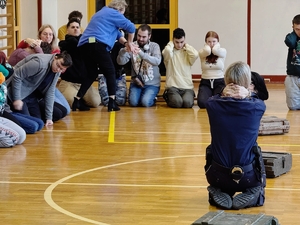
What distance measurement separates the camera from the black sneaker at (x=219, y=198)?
4734mm

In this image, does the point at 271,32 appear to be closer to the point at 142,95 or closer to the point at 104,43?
the point at 142,95

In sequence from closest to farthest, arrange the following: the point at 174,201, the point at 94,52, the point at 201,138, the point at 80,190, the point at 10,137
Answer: the point at 174,201 < the point at 80,190 < the point at 10,137 < the point at 201,138 < the point at 94,52

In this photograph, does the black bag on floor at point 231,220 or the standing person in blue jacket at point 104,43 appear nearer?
the black bag on floor at point 231,220

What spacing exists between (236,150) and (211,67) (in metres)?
5.38

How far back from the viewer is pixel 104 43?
31.5 feet

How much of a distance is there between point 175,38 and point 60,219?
5899mm

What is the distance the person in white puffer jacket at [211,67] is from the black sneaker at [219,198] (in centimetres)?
516

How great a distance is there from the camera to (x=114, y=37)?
32.1 feet

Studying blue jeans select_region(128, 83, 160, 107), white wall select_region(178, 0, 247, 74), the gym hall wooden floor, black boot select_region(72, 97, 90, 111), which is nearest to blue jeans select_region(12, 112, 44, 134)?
the gym hall wooden floor

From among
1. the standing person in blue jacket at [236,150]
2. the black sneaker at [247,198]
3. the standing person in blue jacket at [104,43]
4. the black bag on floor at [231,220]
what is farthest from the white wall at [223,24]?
the black bag on floor at [231,220]

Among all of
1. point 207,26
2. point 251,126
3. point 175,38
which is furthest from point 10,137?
point 207,26

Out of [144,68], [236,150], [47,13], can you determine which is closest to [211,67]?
[144,68]

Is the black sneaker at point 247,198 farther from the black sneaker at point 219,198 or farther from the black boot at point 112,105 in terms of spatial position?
the black boot at point 112,105

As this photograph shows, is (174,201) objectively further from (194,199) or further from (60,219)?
(60,219)
